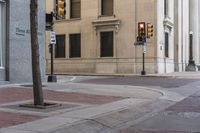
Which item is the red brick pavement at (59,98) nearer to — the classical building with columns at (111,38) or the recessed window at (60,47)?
the classical building with columns at (111,38)

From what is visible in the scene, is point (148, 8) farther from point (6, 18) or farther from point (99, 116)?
point (99, 116)

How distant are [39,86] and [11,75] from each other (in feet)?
33.0

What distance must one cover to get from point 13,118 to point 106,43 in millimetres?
36009

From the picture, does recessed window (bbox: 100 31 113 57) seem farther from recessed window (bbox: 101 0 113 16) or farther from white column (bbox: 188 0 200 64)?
white column (bbox: 188 0 200 64)

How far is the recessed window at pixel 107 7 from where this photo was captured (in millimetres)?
47275

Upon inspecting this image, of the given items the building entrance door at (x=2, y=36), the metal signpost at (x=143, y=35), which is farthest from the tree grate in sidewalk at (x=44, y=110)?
the metal signpost at (x=143, y=35)

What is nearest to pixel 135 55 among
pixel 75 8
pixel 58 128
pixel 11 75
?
pixel 75 8

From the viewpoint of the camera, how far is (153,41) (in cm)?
4488

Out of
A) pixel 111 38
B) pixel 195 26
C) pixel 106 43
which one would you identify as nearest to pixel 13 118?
pixel 111 38

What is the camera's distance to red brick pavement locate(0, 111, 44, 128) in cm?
1025

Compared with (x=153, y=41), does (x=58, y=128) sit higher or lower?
lower

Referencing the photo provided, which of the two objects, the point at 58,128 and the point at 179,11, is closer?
the point at 58,128

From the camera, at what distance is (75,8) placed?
163 feet

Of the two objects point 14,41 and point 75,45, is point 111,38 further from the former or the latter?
point 14,41
